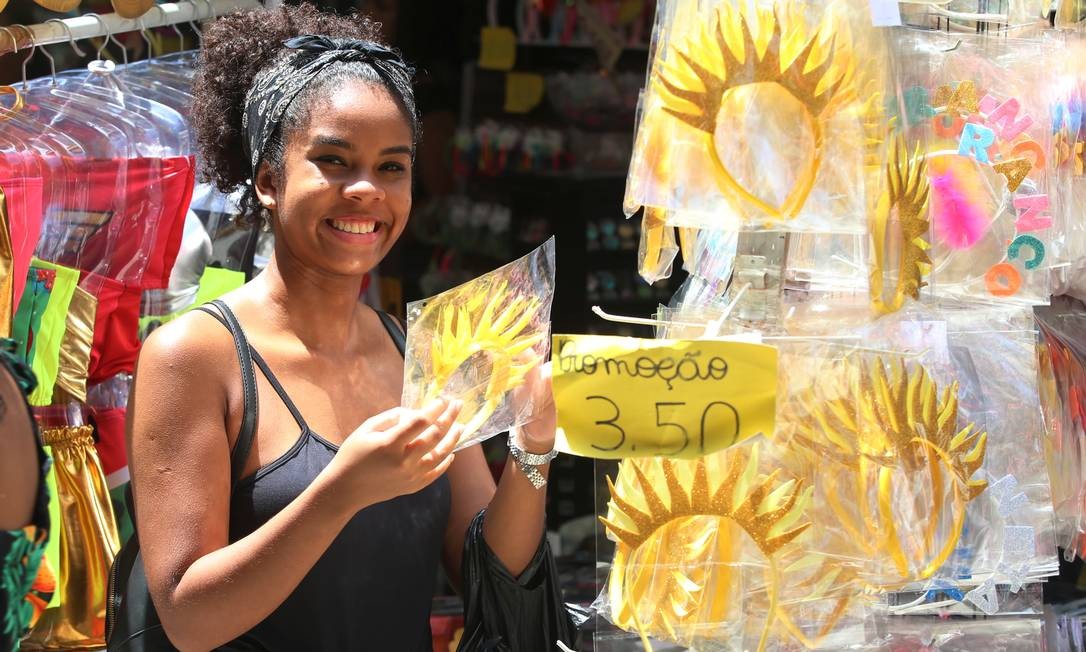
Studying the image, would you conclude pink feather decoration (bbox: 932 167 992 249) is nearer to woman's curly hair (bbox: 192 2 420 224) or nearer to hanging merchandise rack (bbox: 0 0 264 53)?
woman's curly hair (bbox: 192 2 420 224)

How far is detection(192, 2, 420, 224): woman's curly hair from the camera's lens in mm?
1662

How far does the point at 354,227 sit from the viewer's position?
1.47m

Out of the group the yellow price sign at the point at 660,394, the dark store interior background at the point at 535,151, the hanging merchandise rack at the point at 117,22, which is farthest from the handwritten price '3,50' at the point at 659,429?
the dark store interior background at the point at 535,151

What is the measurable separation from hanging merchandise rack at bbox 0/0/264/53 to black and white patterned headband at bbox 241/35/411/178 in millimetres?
451

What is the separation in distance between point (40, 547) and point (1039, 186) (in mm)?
1363

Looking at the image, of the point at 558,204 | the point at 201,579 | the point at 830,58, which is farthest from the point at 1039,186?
the point at 558,204

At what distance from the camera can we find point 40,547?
1.03 metres

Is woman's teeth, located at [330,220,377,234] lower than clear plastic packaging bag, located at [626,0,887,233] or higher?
lower

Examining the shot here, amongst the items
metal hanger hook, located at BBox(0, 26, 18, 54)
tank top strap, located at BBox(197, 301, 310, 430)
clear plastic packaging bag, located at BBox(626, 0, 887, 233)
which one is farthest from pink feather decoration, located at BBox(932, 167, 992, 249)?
metal hanger hook, located at BBox(0, 26, 18, 54)

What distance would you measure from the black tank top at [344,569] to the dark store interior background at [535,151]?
8.82ft

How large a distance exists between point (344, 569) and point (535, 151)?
3076 millimetres

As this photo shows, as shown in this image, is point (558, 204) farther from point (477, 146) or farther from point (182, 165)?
point (182, 165)

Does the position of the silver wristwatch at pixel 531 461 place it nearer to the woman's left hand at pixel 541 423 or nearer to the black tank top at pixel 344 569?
the woman's left hand at pixel 541 423

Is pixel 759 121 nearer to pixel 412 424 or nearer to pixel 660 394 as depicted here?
pixel 660 394
